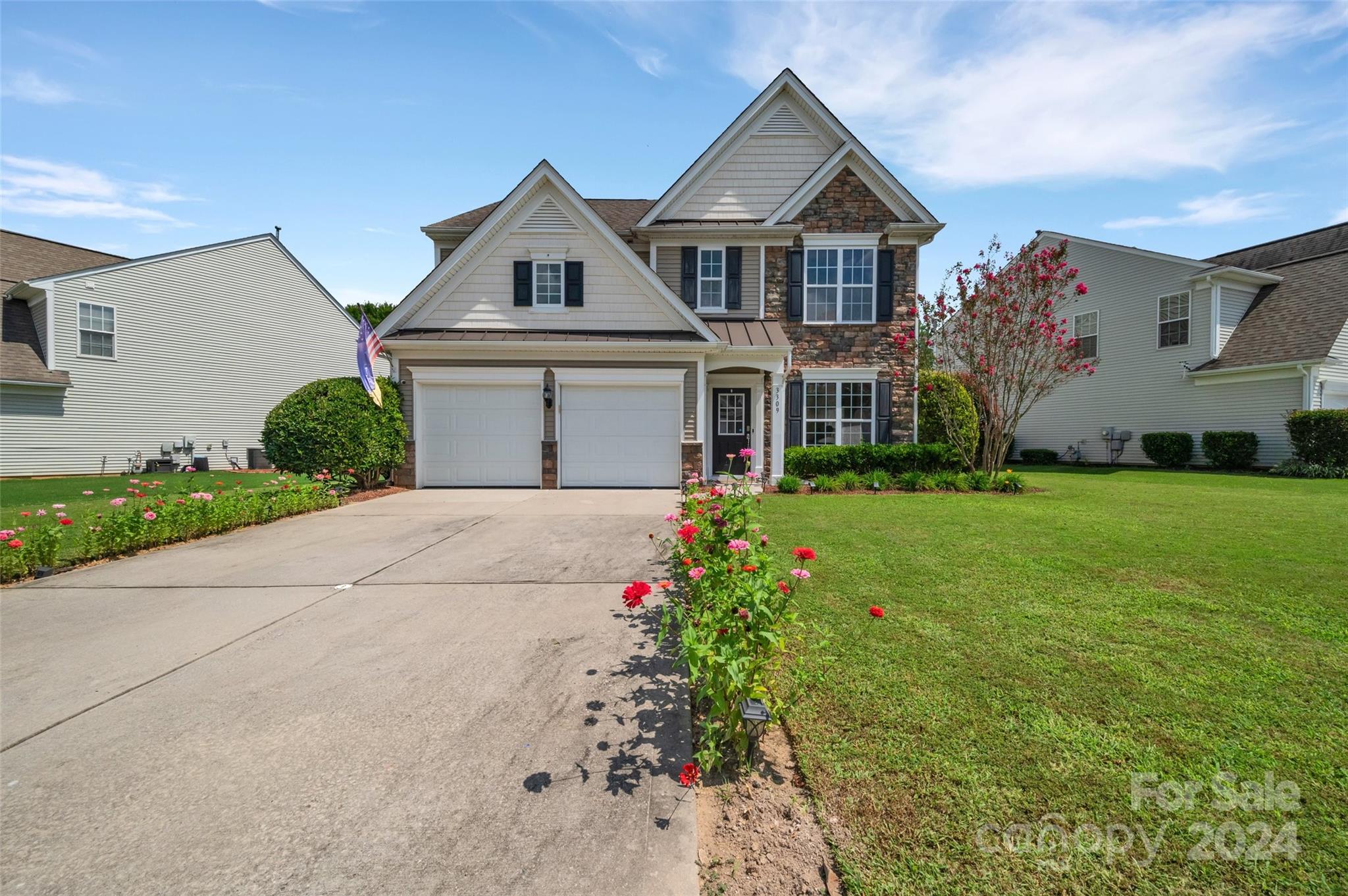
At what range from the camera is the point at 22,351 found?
1452 cm

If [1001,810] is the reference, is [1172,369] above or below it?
above

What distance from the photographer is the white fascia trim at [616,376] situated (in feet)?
39.1

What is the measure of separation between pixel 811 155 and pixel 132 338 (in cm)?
2051

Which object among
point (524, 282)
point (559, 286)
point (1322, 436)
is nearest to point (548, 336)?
point (559, 286)

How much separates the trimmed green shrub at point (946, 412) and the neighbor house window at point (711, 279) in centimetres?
549

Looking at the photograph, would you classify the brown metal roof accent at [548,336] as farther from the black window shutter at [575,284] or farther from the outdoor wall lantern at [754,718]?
the outdoor wall lantern at [754,718]

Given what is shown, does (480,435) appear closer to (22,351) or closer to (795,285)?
(795,285)

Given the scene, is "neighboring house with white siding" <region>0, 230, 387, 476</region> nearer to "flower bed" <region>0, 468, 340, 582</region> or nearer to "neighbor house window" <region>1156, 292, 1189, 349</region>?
"flower bed" <region>0, 468, 340, 582</region>

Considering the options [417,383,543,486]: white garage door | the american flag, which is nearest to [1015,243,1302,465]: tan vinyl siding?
[417,383,543,486]: white garage door

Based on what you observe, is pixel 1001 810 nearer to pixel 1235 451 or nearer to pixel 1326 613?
pixel 1326 613

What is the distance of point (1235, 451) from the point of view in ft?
51.5

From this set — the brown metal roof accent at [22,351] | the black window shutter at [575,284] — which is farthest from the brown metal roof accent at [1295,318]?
the brown metal roof accent at [22,351]

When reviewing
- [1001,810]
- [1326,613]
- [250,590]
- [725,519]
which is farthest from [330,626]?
[1326,613]

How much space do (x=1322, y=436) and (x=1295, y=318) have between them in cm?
410
